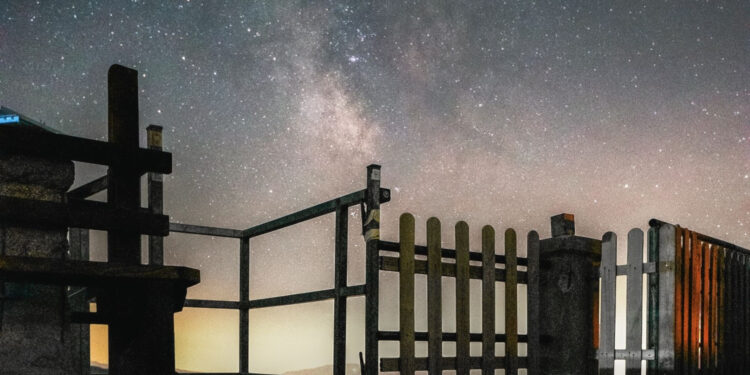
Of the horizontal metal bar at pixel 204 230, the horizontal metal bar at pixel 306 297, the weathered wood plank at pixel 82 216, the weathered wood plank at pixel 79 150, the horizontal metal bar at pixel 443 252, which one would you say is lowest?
the horizontal metal bar at pixel 306 297

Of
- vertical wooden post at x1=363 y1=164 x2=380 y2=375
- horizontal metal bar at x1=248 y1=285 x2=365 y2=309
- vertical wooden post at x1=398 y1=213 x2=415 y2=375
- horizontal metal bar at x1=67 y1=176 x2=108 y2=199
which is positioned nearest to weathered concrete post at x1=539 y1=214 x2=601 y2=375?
vertical wooden post at x1=398 y1=213 x2=415 y2=375

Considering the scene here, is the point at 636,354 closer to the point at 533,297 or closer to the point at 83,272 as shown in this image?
the point at 533,297

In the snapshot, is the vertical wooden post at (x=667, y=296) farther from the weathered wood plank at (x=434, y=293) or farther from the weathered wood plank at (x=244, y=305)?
the weathered wood plank at (x=244, y=305)

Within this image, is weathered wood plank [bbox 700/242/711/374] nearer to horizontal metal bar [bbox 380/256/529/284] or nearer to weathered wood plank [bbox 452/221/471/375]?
horizontal metal bar [bbox 380/256/529/284]

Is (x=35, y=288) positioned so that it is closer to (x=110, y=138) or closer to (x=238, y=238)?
(x=110, y=138)

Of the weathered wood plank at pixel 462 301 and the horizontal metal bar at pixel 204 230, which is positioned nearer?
the weathered wood plank at pixel 462 301

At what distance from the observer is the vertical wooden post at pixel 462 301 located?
5836mm

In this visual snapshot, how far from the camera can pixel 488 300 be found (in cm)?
614

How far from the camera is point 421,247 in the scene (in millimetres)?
5691

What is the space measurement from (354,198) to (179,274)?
112 inches

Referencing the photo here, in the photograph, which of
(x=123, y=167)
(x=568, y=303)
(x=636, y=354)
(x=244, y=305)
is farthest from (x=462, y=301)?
(x=123, y=167)

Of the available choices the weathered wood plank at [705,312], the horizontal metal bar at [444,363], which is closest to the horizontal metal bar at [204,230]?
the horizontal metal bar at [444,363]

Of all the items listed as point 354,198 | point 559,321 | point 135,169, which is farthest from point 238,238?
point 135,169

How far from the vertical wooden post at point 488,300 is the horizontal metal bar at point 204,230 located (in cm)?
287
